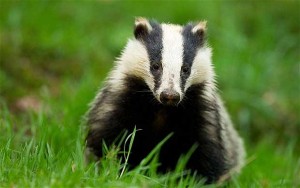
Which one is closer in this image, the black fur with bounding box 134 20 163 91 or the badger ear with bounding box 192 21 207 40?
the black fur with bounding box 134 20 163 91

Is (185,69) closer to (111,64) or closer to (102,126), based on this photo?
(102,126)

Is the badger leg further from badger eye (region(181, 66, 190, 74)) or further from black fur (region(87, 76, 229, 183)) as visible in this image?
badger eye (region(181, 66, 190, 74))

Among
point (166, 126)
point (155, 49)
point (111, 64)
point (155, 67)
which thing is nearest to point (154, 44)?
point (155, 49)

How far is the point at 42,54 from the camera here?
21.9 feet

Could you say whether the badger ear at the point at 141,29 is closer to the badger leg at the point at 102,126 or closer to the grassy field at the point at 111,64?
the badger leg at the point at 102,126

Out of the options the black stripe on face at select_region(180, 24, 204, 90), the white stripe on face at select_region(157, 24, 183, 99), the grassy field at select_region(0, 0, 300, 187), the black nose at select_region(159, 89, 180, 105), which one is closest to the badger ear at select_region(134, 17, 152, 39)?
the white stripe on face at select_region(157, 24, 183, 99)

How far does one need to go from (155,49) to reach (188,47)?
22 centimetres

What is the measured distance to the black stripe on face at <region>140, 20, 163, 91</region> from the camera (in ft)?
14.1

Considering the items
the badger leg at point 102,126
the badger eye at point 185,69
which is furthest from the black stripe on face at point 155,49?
the badger leg at point 102,126

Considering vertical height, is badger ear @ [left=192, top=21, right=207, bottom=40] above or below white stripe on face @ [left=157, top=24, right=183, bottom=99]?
above

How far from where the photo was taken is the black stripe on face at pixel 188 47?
171 inches

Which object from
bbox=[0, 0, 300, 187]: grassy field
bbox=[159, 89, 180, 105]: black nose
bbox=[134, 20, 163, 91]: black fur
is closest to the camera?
bbox=[159, 89, 180, 105]: black nose

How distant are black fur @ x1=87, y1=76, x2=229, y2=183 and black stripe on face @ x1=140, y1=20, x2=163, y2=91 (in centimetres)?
23

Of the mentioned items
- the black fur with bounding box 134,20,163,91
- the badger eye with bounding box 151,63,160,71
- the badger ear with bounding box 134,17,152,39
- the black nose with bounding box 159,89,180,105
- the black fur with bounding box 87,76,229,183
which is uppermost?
the badger ear with bounding box 134,17,152,39
